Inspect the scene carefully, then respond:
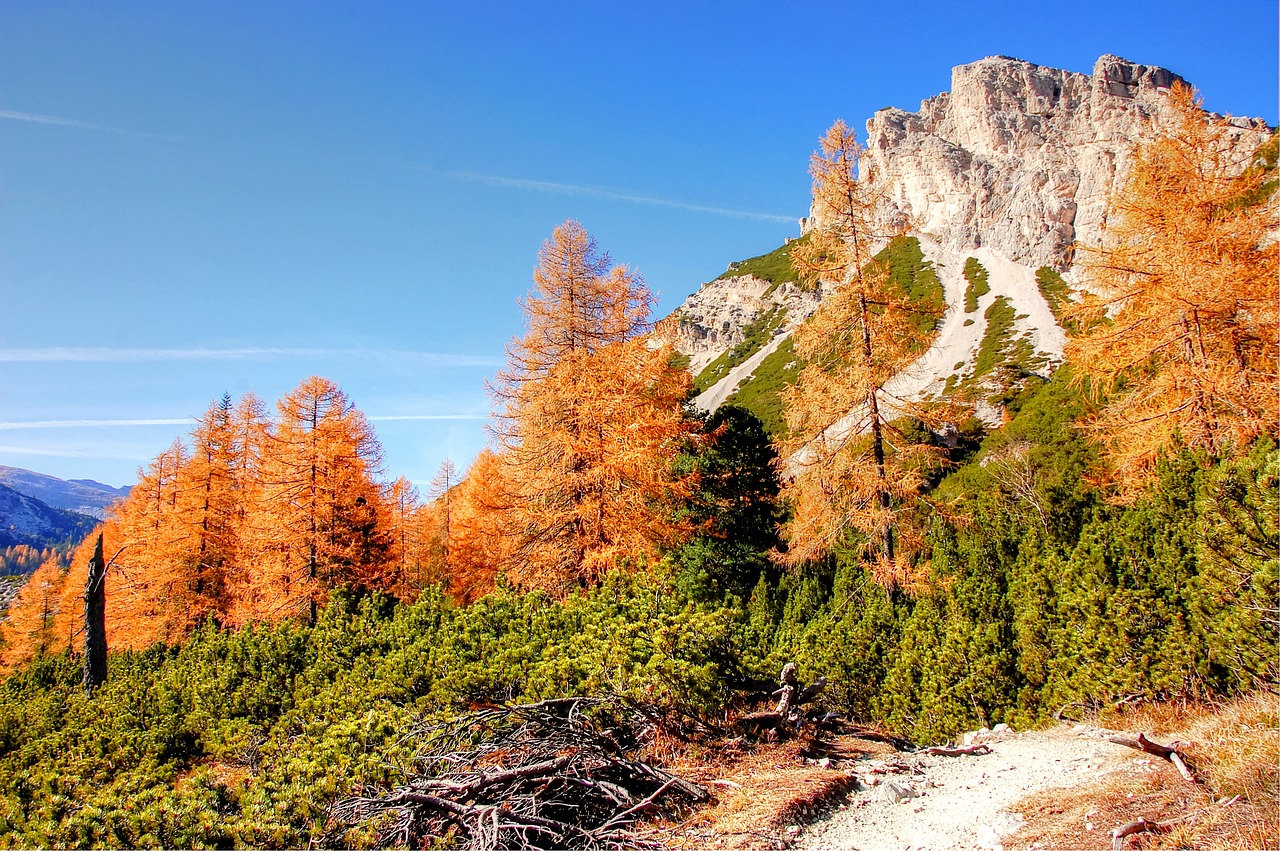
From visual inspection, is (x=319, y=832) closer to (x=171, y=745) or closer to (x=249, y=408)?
(x=171, y=745)

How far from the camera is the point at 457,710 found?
5695mm

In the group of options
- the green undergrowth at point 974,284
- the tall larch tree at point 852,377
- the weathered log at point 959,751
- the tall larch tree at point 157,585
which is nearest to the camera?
the weathered log at point 959,751

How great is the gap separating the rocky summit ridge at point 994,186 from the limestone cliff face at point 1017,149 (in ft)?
0.74

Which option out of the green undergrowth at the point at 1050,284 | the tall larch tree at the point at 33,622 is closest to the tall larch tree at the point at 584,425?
the tall larch tree at the point at 33,622

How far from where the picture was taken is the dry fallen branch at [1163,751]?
12.5ft

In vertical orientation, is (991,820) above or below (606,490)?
below

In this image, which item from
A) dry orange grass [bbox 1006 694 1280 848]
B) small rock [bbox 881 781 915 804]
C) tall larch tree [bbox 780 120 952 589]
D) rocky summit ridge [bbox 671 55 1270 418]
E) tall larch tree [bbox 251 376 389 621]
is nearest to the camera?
dry orange grass [bbox 1006 694 1280 848]

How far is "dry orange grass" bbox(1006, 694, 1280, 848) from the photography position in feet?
9.94

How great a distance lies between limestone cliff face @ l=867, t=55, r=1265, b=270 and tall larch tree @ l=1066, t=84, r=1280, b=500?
3292 inches

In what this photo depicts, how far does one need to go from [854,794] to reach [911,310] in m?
9.04

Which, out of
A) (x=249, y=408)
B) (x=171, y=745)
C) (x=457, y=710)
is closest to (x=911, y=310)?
(x=457, y=710)

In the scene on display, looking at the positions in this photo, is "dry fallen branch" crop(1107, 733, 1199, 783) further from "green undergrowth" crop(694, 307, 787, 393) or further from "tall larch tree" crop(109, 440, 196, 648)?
"green undergrowth" crop(694, 307, 787, 393)

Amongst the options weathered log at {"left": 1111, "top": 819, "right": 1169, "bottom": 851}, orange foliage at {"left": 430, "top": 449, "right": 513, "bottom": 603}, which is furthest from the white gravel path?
orange foliage at {"left": 430, "top": 449, "right": 513, "bottom": 603}

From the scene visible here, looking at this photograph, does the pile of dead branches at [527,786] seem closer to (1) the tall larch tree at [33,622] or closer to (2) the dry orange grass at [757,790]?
(2) the dry orange grass at [757,790]
